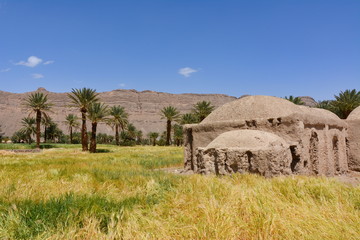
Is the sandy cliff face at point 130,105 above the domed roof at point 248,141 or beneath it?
above

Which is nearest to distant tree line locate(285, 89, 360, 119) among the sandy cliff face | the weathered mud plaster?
the weathered mud plaster

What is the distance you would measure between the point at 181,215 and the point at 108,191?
2545mm

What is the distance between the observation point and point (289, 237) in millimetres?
3318

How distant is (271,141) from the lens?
8.47 metres

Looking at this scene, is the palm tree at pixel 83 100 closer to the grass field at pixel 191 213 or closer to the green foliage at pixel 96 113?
the green foliage at pixel 96 113

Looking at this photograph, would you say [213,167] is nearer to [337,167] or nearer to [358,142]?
[337,167]

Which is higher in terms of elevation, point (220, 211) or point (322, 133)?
point (322, 133)

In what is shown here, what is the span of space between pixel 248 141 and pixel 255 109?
3.44 metres

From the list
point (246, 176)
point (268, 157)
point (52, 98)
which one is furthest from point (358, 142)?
point (52, 98)

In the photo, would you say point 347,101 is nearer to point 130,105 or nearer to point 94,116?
point 94,116

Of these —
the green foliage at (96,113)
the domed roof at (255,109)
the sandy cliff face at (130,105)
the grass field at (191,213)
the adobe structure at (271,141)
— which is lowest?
the grass field at (191,213)

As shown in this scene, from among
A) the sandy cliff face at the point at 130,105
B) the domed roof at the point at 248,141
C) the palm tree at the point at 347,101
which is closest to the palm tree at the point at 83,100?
the domed roof at the point at 248,141

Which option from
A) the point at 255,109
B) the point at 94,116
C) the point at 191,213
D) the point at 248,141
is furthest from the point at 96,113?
the point at 191,213

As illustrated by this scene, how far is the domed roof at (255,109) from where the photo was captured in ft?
36.8
